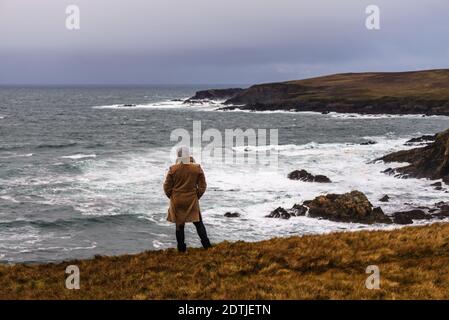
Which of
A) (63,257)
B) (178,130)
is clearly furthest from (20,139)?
(63,257)

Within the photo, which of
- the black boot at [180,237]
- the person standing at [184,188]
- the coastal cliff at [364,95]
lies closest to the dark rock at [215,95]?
the coastal cliff at [364,95]

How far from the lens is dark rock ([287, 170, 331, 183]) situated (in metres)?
39.5

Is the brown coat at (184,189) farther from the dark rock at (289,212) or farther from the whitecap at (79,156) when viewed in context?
the whitecap at (79,156)

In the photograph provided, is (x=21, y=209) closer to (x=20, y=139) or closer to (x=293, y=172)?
Answer: (x=293, y=172)

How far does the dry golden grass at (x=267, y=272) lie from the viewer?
32.4ft

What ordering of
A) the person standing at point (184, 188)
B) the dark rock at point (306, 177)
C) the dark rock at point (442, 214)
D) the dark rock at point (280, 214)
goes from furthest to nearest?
the dark rock at point (306, 177) → the dark rock at point (280, 214) → the dark rock at point (442, 214) → the person standing at point (184, 188)

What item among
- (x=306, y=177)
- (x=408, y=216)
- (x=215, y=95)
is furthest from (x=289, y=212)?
(x=215, y=95)

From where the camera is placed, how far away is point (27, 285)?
11312 millimetres

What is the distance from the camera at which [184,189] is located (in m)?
11.5

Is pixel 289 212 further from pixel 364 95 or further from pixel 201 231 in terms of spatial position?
pixel 364 95

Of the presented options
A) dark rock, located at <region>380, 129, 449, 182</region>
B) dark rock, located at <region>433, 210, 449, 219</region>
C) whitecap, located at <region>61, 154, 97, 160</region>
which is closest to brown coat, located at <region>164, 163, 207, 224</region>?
dark rock, located at <region>433, 210, 449, 219</region>

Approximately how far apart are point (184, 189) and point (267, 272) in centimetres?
269

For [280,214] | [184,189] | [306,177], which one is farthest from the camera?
[306,177]
